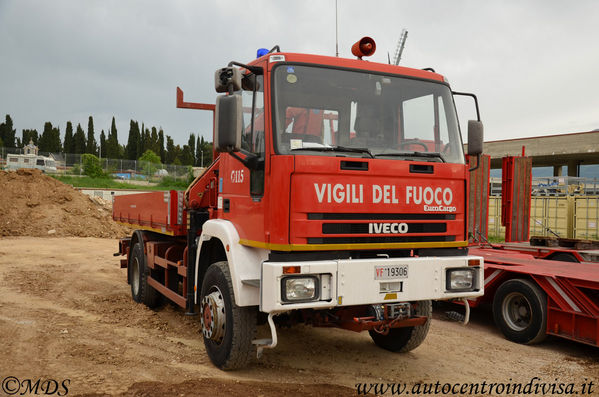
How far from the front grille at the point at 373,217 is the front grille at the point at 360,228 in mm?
47

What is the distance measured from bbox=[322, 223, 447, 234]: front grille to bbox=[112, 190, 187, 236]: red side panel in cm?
284

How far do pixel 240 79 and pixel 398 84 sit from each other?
1540 millimetres

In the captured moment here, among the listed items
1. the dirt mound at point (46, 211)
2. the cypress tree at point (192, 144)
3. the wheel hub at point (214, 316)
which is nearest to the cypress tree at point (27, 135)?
the cypress tree at point (192, 144)

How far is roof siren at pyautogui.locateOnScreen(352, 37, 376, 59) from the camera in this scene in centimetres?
528

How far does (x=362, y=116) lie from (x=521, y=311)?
12.5ft

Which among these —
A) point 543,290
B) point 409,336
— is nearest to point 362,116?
point 409,336

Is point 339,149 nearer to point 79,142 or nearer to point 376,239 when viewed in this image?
point 376,239

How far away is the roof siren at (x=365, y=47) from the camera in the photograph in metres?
5.28

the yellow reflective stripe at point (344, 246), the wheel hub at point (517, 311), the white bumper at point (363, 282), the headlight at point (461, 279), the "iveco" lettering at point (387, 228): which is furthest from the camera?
the wheel hub at point (517, 311)

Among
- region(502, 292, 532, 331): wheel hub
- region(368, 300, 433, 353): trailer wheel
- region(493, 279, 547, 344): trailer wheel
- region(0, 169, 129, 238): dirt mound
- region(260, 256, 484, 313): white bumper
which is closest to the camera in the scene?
region(260, 256, 484, 313): white bumper

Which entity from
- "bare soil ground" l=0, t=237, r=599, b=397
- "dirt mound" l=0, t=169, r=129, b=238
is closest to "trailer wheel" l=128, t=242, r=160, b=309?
"bare soil ground" l=0, t=237, r=599, b=397

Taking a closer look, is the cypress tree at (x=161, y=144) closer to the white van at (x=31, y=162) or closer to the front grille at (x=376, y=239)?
the white van at (x=31, y=162)

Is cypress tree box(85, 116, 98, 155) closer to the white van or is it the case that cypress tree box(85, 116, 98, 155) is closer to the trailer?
the white van

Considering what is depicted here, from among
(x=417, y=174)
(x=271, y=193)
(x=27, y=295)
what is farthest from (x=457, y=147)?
(x=27, y=295)
